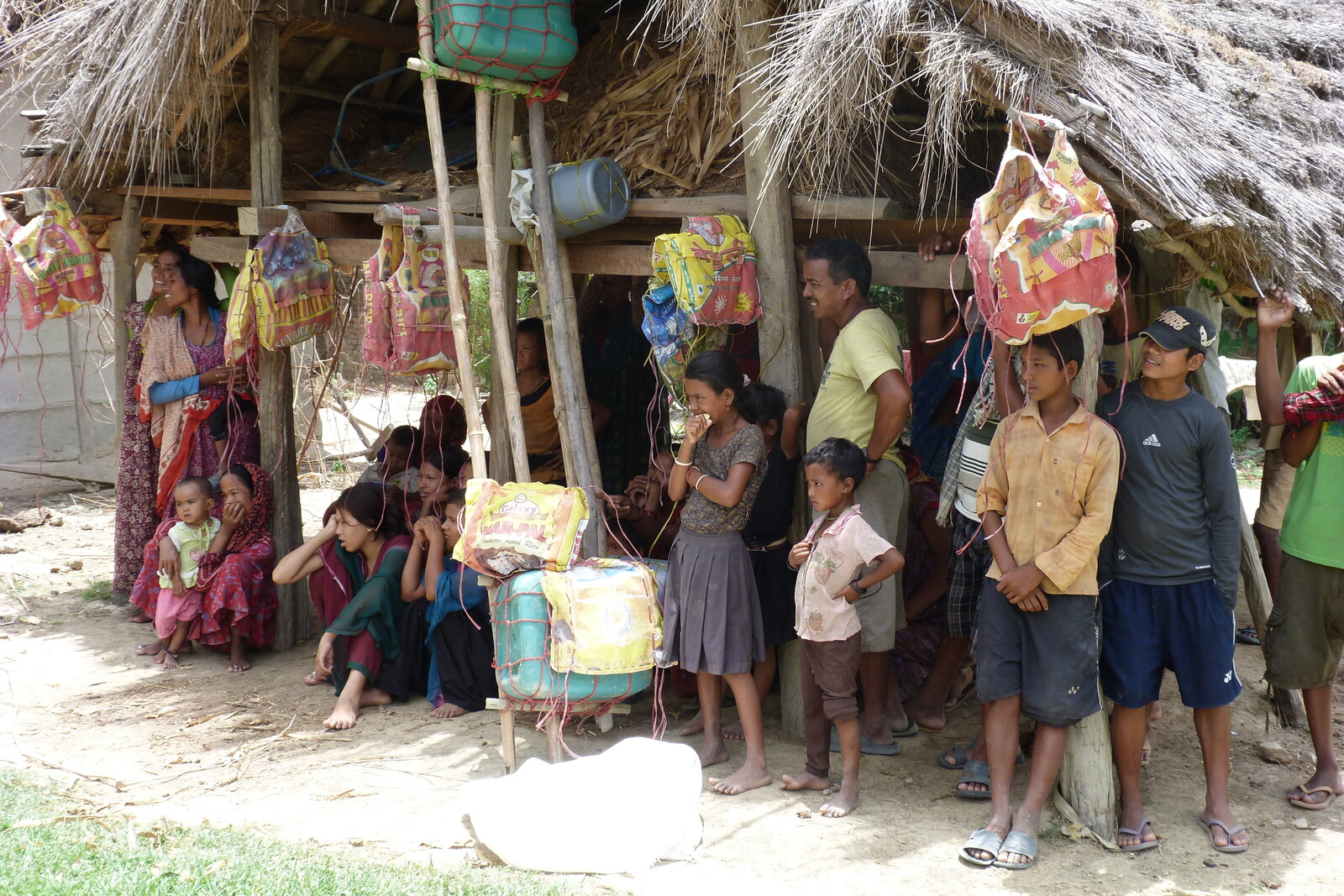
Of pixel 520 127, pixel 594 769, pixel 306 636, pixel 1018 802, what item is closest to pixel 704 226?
pixel 520 127

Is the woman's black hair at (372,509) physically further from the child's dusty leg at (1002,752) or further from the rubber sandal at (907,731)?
the child's dusty leg at (1002,752)

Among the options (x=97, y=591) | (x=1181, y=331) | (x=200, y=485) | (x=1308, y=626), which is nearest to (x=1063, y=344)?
(x=1181, y=331)

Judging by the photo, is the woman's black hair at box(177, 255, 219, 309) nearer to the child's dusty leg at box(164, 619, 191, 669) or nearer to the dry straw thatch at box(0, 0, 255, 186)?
the dry straw thatch at box(0, 0, 255, 186)

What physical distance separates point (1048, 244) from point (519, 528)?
2.00m

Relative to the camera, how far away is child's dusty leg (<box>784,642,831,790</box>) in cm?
390

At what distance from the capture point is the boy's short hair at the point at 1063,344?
130 inches

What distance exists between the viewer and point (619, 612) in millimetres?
3969

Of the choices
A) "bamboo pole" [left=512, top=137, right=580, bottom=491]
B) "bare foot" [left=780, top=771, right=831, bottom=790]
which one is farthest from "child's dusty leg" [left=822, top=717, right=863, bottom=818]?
"bamboo pole" [left=512, top=137, right=580, bottom=491]

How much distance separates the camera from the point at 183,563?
5.64 m

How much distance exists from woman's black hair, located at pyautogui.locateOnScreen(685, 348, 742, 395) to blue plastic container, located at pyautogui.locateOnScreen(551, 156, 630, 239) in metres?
0.83

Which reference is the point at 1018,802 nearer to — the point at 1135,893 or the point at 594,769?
the point at 1135,893

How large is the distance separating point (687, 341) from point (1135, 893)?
238cm

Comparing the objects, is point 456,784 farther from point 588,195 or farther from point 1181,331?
point 1181,331

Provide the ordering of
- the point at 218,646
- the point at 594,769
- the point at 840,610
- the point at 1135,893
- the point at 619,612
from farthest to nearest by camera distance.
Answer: the point at 218,646 → the point at 619,612 → the point at 840,610 → the point at 594,769 → the point at 1135,893
